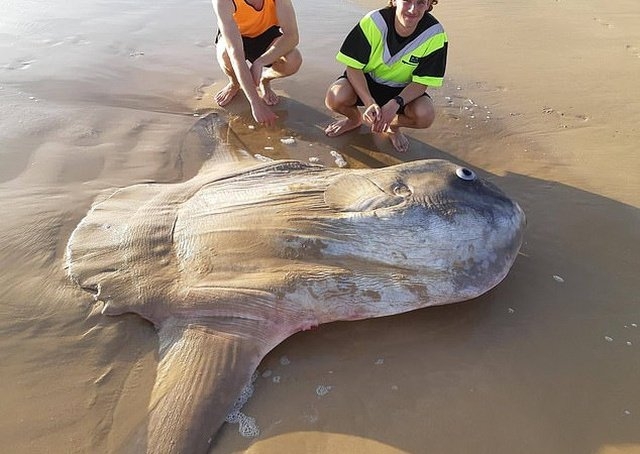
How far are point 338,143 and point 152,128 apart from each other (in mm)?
1700

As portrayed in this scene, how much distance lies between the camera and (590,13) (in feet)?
27.0

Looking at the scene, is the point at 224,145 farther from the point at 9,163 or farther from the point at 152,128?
the point at 9,163

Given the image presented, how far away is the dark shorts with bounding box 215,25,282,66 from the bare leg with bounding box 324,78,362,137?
116 cm

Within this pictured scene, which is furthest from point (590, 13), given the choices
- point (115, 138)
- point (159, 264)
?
point (159, 264)

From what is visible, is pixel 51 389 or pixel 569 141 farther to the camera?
pixel 569 141

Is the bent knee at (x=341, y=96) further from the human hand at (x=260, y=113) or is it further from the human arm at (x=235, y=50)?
the human hand at (x=260, y=113)

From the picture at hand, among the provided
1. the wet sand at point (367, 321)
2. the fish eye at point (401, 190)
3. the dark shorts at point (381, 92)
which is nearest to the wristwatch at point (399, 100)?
the dark shorts at point (381, 92)

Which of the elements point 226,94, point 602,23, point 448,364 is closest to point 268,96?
point 226,94

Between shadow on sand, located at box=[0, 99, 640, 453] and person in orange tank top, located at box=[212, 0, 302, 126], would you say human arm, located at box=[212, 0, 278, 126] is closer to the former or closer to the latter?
person in orange tank top, located at box=[212, 0, 302, 126]

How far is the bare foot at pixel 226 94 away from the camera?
5.41 metres

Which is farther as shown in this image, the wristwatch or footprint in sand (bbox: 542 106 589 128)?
footprint in sand (bbox: 542 106 589 128)

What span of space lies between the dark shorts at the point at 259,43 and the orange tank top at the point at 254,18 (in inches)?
1.6

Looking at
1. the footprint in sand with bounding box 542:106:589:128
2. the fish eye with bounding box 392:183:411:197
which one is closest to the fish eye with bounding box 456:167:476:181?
the fish eye with bounding box 392:183:411:197

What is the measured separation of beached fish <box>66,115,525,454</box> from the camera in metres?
2.79
